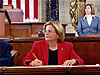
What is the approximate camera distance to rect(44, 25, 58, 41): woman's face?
3160 millimetres

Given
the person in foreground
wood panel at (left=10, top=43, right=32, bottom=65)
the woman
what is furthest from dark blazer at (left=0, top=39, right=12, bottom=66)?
the woman

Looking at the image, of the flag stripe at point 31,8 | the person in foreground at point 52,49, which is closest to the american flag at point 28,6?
the flag stripe at point 31,8

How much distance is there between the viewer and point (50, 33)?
125 inches

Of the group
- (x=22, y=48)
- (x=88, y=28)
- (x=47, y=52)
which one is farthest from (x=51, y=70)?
(x=88, y=28)

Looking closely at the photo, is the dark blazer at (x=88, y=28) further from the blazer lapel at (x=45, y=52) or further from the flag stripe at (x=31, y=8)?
the flag stripe at (x=31, y=8)

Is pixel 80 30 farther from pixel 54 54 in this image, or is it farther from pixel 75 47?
pixel 54 54

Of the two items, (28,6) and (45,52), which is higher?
(28,6)

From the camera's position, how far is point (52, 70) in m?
1.94

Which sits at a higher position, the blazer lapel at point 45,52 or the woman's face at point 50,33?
the woman's face at point 50,33

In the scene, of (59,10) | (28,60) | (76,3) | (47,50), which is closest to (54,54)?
(47,50)

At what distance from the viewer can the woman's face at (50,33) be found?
3.16 metres

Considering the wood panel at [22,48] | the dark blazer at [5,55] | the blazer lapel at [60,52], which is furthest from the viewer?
the wood panel at [22,48]

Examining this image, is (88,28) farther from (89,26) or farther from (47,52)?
(47,52)

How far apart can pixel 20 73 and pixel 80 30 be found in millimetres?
4169
